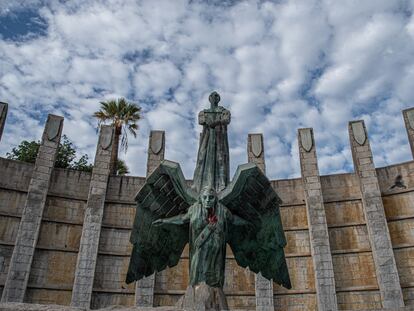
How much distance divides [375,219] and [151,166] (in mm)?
10121

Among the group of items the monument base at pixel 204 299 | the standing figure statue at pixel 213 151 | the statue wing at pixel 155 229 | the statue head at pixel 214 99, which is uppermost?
the statue head at pixel 214 99

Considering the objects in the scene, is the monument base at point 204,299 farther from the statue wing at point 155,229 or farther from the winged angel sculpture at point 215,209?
the statue wing at point 155,229

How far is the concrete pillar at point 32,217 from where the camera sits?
1493cm

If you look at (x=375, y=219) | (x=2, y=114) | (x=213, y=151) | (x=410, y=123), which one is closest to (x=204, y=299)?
(x=213, y=151)

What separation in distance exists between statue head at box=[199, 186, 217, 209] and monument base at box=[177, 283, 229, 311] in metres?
1.32

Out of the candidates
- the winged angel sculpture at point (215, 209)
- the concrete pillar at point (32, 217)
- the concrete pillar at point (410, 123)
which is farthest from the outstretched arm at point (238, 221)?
the concrete pillar at point (410, 123)

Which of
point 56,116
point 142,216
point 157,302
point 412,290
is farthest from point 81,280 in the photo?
point 412,290

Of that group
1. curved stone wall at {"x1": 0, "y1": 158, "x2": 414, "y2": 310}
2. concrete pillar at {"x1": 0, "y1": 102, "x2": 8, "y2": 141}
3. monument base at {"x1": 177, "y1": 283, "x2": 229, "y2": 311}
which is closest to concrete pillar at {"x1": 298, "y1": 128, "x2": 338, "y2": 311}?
curved stone wall at {"x1": 0, "y1": 158, "x2": 414, "y2": 310}

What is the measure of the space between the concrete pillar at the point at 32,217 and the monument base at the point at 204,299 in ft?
36.4

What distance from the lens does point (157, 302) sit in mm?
16078

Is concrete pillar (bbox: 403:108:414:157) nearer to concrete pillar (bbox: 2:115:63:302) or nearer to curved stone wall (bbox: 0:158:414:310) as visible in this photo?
curved stone wall (bbox: 0:158:414:310)

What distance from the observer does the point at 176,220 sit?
7.37 metres

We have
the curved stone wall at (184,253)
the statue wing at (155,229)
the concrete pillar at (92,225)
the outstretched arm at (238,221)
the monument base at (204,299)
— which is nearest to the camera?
the monument base at (204,299)

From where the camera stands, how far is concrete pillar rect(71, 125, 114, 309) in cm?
1550
